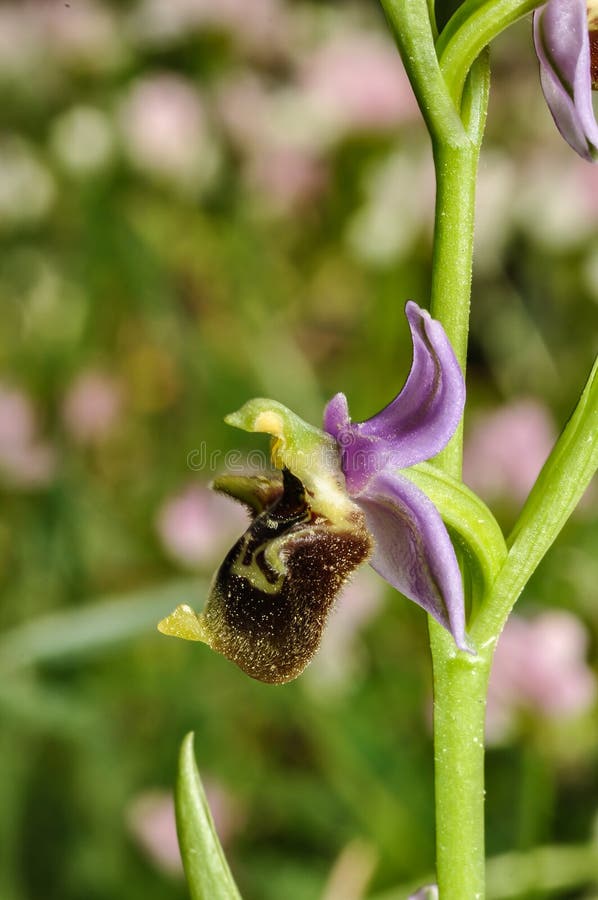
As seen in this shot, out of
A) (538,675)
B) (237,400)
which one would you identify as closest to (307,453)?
(538,675)

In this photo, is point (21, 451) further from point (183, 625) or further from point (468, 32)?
point (468, 32)

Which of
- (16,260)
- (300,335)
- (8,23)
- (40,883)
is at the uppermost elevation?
(8,23)

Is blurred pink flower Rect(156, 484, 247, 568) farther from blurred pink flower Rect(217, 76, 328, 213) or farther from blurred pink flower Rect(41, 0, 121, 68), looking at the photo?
blurred pink flower Rect(41, 0, 121, 68)

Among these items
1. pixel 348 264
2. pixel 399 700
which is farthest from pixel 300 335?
pixel 399 700

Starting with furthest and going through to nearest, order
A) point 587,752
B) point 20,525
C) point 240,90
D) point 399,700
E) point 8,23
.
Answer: point 8,23 → point 240,90 → point 20,525 → point 399,700 → point 587,752

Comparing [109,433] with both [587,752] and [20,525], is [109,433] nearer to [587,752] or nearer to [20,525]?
[20,525]

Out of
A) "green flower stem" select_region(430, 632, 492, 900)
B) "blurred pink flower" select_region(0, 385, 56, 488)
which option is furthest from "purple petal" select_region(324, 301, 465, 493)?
"blurred pink flower" select_region(0, 385, 56, 488)

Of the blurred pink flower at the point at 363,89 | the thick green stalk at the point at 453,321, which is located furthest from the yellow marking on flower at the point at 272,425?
the blurred pink flower at the point at 363,89

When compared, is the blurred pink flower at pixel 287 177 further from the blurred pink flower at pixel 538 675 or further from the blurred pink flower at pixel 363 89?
the blurred pink flower at pixel 538 675
